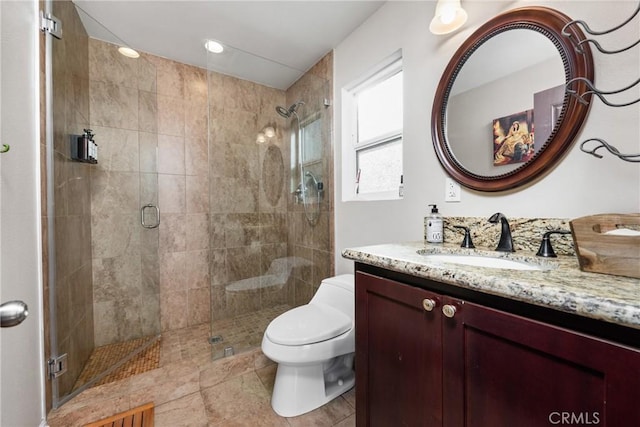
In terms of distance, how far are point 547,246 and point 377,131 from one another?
1.26m

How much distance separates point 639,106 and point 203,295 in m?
2.89

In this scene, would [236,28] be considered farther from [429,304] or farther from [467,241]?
[429,304]

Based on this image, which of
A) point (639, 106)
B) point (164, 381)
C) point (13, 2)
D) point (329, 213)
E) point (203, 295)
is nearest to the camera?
point (639, 106)

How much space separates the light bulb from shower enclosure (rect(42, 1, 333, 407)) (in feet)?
0.07

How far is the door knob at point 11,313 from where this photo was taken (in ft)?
1.70

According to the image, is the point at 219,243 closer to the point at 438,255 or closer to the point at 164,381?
the point at 164,381

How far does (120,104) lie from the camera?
6.55 ft

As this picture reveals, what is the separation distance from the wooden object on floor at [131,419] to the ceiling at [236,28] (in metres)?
2.36

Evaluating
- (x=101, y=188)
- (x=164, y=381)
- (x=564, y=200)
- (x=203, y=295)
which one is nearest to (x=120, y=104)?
(x=101, y=188)

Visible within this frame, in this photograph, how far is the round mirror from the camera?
910 mm

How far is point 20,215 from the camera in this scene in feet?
3.45

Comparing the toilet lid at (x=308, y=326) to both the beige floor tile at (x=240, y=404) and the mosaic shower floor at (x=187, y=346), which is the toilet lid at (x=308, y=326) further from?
the mosaic shower floor at (x=187, y=346)

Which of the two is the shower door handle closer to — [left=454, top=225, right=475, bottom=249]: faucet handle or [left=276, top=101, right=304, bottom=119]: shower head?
[left=276, top=101, right=304, bottom=119]: shower head

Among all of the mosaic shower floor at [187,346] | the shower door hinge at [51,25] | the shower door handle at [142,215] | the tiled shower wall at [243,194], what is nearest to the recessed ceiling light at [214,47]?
the tiled shower wall at [243,194]
